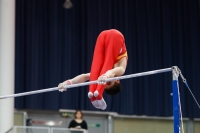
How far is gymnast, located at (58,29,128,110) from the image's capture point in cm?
536

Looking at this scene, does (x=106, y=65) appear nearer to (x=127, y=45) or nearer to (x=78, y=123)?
(x=78, y=123)

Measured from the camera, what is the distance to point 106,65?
5.47m

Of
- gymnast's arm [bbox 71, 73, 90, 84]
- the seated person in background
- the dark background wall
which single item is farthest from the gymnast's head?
the dark background wall

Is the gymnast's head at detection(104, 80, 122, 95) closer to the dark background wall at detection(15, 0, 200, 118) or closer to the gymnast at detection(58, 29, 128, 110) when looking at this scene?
the gymnast at detection(58, 29, 128, 110)

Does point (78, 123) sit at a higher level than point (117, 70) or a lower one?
lower

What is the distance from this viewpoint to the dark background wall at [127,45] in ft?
33.1

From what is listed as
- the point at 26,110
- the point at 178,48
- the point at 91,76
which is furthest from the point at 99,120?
the point at 91,76

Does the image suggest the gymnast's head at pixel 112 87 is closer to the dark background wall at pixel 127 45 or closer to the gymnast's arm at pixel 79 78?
the gymnast's arm at pixel 79 78

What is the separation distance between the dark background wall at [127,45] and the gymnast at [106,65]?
449 centimetres

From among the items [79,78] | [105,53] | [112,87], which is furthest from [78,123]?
[112,87]

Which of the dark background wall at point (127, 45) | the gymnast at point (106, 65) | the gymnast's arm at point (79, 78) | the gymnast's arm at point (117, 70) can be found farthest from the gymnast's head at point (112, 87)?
the dark background wall at point (127, 45)

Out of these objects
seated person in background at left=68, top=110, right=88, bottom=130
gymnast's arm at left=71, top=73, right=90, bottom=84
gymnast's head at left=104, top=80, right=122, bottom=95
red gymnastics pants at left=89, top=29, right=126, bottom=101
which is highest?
red gymnastics pants at left=89, top=29, right=126, bottom=101

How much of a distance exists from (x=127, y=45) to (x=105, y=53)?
508 centimetres

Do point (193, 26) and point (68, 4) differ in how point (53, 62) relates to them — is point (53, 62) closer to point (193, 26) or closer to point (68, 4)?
point (68, 4)
